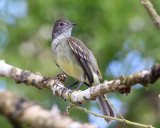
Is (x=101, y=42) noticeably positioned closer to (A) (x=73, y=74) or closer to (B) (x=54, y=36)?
(B) (x=54, y=36)

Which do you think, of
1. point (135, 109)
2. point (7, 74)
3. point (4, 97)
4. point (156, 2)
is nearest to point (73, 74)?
point (7, 74)

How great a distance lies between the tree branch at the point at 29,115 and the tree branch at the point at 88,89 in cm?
80

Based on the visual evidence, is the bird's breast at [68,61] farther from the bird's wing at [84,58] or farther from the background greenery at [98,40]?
the background greenery at [98,40]

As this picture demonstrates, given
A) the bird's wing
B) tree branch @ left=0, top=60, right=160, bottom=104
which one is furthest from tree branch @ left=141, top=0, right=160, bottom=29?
the bird's wing

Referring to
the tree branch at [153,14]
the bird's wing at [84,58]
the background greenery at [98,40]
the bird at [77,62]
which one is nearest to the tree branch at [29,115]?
the tree branch at [153,14]

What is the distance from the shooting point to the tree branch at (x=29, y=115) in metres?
1.57

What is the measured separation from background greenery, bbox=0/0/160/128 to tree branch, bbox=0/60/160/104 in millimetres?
2299

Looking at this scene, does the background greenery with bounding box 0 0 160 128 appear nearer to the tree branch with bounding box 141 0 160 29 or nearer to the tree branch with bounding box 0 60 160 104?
the tree branch with bounding box 0 60 160 104

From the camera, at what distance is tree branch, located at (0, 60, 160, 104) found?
7.54ft

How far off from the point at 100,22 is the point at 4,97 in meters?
6.23

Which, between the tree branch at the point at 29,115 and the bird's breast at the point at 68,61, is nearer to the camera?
the tree branch at the point at 29,115

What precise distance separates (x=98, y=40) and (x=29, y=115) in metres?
5.62

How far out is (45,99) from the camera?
734 cm

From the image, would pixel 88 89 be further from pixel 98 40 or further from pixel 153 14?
pixel 98 40
